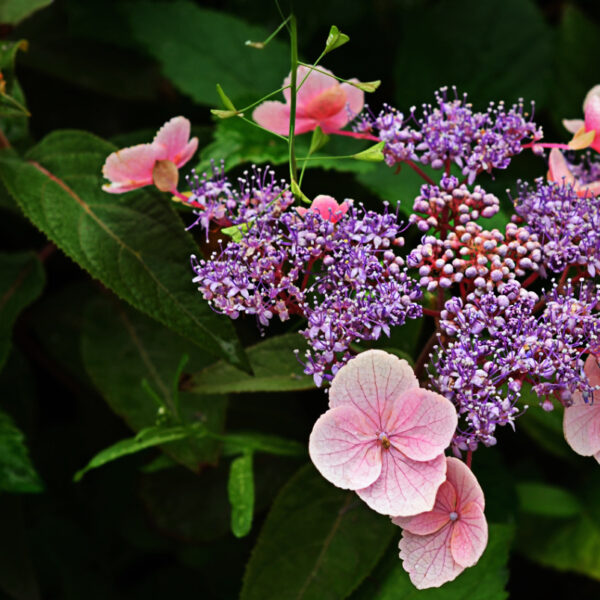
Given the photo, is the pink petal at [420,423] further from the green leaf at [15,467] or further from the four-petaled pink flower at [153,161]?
the green leaf at [15,467]

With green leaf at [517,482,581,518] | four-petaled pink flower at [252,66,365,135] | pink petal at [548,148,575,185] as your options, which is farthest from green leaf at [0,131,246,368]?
green leaf at [517,482,581,518]

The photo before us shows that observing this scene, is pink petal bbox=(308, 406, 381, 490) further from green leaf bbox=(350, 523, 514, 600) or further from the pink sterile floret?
green leaf bbox=(350, 523, 514, 600)

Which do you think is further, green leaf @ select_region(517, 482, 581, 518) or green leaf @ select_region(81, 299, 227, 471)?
green leaf @ select_region(517, 482, 581, 518)

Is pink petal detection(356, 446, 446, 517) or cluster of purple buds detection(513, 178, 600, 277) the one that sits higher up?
cluster of purple buds detection(513, 178, 600, 277)

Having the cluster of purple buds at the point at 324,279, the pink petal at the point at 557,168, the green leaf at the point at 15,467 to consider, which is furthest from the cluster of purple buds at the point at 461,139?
the green leaf at the point at 15,467

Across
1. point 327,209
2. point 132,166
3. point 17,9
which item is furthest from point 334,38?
point 17,9

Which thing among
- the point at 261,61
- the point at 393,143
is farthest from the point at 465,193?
the point at 261,61

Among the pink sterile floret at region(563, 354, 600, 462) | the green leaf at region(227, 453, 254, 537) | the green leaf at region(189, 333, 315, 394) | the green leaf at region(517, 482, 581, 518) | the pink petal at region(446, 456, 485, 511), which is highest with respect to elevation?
the pink sterile floret at region(563, 354, 600, 462)
